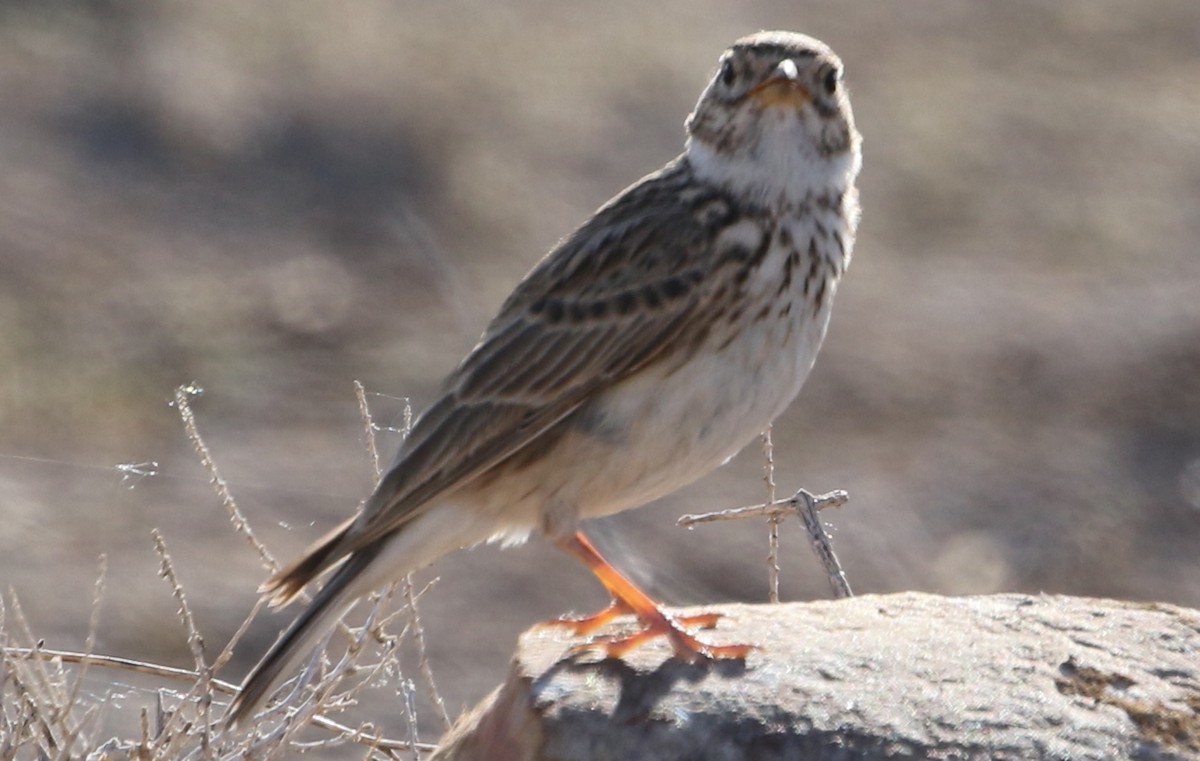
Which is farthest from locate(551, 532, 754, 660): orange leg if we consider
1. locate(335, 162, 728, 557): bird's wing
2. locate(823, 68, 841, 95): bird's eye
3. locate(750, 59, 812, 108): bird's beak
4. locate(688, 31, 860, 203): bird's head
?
locate(823, 68, 841, 95): bird's eye

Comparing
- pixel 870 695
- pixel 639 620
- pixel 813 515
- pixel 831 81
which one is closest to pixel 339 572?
pixel 639 620

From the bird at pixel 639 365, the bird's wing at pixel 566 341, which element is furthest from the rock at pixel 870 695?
the bird's wing at pixel 566 341

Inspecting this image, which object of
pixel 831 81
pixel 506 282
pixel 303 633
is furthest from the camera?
pixel 506 282

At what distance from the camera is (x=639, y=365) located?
6414mm

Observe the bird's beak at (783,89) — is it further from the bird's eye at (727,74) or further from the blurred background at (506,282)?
the blurred background at (506,282)

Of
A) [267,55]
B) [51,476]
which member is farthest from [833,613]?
[267,55]

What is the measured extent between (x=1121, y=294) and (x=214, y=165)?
7.80 m

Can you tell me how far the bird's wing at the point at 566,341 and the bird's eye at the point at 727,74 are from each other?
1.09ft

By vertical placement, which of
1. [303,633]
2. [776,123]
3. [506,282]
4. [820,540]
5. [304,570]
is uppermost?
[506,282]

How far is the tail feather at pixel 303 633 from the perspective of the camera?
6.07 m

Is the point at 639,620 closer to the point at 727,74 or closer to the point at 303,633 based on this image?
the point at 303,633

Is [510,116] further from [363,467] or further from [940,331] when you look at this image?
[363,467]

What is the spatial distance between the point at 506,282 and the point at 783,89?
34.4 feet

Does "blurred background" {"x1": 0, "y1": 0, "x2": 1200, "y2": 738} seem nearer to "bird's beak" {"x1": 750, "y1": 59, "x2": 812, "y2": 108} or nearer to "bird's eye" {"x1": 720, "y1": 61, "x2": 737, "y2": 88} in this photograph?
"bird's eye" {"x1": 720, "y1": 61, "x2": 737, "y2": 88}
